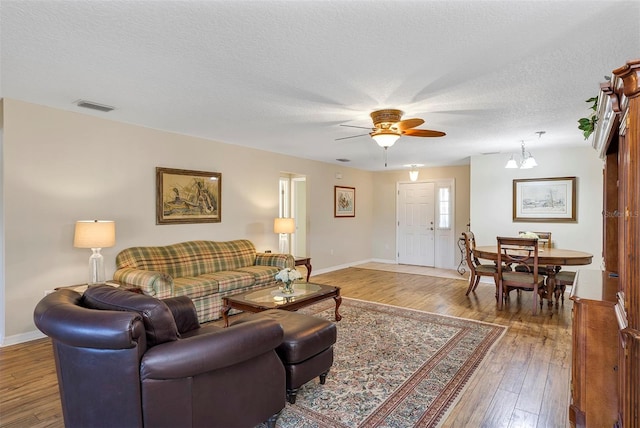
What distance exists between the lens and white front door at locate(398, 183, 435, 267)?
807cm

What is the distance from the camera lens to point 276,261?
497 centimetres

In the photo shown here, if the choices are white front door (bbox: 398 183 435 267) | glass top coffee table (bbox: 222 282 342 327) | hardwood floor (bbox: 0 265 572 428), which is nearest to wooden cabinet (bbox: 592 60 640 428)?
hardwood floor (bbox: 0 265 572 428)

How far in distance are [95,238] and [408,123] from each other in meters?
3.27

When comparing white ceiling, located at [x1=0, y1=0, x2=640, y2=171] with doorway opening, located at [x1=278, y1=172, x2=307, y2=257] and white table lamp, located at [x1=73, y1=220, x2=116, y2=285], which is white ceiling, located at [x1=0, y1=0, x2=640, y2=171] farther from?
doorway opening, located at [x1=278, y1=172, x2=307, y2=257]

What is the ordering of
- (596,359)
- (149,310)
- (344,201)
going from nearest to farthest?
1. (149,310)
2. (596,359)
3. (344,201)

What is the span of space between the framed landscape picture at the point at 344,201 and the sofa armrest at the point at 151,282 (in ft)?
14.9

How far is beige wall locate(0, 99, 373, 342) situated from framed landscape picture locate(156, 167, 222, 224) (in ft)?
0.32

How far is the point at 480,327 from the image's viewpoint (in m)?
3.76

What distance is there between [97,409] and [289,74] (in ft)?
7.78

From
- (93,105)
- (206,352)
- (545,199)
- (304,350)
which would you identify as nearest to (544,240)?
(545,199)

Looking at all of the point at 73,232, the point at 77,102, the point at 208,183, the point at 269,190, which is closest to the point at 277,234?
the point at 269,190

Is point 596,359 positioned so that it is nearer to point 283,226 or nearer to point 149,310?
point 149,310

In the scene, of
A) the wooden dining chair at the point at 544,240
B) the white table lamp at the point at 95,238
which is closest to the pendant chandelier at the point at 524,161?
the wooden dining chair at the point at 544,240

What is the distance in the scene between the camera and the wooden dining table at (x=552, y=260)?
13.7 feet
